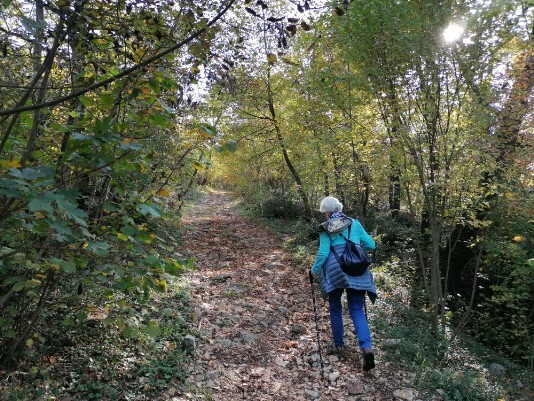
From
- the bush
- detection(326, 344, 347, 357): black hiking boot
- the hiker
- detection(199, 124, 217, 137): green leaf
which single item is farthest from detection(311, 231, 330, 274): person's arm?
the bush

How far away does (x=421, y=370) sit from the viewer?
16.9 feet

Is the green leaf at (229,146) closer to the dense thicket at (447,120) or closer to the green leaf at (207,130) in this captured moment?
the green leaf at (207,130)

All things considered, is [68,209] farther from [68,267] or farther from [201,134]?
[201,134]

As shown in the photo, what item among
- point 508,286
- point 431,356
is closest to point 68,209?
point 431,356

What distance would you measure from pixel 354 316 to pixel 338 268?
0.71 metres

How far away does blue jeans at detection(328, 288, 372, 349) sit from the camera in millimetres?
5051

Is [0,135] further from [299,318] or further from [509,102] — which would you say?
[509,102]

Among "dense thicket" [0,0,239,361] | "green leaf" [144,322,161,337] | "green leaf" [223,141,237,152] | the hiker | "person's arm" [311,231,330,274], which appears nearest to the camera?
"dense thicket" [0,0,239,361]

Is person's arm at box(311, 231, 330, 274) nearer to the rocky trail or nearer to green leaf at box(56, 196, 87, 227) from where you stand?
the rocky trail

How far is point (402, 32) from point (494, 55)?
1.52 meters

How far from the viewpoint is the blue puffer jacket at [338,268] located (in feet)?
16.9

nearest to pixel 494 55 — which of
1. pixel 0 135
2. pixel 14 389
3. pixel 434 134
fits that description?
pixel 434 134

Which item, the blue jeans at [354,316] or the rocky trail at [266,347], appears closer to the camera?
the rocky trail at [266,347]

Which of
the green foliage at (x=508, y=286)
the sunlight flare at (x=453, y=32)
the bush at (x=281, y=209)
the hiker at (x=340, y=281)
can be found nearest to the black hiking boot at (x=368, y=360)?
the hiker at (x=340, y=281)
